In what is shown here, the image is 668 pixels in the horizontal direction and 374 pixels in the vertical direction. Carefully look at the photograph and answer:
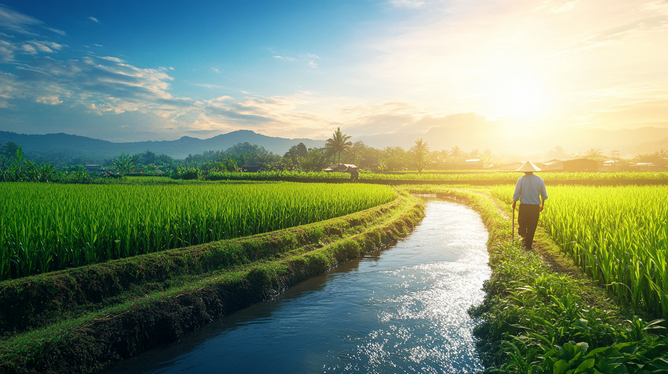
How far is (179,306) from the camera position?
203 inches

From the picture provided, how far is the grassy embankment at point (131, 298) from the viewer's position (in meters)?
3.94

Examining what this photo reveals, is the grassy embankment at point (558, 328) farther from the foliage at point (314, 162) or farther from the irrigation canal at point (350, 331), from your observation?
the foliage at point (314, 162)

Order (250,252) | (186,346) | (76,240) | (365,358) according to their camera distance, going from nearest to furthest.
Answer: (365,358) → (186,346) → (76,240) → (250,252)

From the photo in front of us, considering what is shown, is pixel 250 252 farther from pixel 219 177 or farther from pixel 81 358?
pixel 219 177

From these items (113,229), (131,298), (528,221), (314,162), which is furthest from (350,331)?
(314,162)

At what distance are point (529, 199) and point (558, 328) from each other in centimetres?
536

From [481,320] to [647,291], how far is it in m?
2.14

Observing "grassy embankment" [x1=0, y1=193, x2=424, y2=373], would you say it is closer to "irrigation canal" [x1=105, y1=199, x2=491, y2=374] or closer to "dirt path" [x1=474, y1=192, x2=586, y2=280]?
"irrigation canal" [x1=105, y1=199, x2=491, y2=374]

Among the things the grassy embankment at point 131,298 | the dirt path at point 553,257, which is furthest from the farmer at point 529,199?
the grassy embankment at point 131,298

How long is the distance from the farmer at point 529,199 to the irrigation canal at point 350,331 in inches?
53.1

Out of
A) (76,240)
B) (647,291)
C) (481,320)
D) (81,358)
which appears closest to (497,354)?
(481,320)

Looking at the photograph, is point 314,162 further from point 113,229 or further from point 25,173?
point 113,229

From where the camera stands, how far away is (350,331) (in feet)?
16.8

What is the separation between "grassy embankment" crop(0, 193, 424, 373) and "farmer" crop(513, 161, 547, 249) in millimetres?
4918
